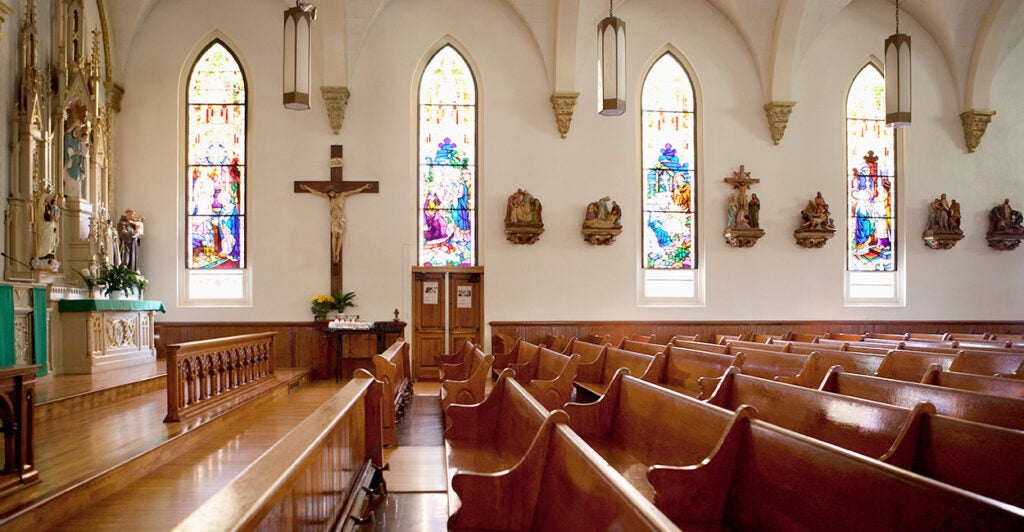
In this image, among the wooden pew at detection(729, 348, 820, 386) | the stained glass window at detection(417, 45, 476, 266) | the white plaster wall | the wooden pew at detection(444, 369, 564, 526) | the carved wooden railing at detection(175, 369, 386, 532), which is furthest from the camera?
the stained glass window at detection(417, 45, 476, 266)

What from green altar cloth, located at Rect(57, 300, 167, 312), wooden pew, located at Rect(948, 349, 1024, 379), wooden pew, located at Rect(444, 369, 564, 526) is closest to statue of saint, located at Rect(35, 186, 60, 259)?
green altar cloth, located at Rect(57, 300, 167, 312)

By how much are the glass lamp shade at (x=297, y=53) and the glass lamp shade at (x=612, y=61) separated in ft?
11.5

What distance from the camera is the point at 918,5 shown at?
12.6 meters

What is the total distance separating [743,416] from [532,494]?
846 mm

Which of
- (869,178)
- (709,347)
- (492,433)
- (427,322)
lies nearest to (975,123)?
(869,178)

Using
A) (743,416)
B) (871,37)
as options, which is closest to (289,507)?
(743,416)

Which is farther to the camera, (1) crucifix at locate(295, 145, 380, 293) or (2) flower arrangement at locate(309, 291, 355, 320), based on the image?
→ (1) crucifix at locate(295, 145, 380, 293)

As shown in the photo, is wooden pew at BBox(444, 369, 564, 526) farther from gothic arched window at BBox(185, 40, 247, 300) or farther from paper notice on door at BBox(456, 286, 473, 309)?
gothic arched window at BBox(185, 40, 247, 300)

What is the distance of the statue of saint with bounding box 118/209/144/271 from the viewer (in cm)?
1073

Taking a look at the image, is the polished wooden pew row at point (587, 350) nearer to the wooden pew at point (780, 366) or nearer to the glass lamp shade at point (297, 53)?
the wooden pew at point (780, 366)

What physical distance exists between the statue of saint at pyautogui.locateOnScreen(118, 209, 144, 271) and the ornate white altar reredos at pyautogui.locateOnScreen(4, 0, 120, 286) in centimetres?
38

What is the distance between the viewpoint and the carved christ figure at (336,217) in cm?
1134

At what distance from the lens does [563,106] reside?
11711mm

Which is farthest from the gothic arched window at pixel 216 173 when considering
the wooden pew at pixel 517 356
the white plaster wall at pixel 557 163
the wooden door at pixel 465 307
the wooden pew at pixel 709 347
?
the wooden pew at pixel 709 347
